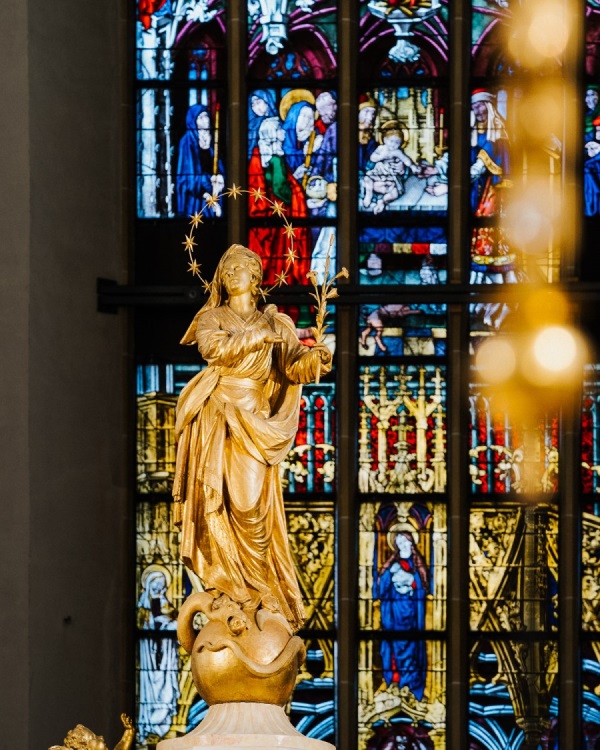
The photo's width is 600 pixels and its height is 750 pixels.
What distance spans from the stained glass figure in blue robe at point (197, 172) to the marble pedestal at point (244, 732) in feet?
30.8

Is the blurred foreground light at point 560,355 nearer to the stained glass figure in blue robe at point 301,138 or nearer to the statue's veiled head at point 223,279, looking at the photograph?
the stained glass figure in blue robe at point 301,138

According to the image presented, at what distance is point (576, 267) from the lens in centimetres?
2127

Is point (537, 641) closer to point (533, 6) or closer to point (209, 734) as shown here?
point (533, 6)

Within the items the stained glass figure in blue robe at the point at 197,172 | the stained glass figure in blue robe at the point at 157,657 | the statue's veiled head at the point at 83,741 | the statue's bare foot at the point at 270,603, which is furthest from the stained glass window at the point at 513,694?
the statue's veiled head at the point at 83,741

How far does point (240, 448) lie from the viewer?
42.6 feet

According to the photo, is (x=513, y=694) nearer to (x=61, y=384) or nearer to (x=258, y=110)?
(x=61, y=384)

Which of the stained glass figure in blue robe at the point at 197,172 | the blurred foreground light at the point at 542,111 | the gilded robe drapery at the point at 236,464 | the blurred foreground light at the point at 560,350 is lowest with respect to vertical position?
the gilded robe drapery at the point at 236,464

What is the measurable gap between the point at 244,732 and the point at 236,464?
4.29 feet

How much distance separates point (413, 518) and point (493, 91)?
3.51 m

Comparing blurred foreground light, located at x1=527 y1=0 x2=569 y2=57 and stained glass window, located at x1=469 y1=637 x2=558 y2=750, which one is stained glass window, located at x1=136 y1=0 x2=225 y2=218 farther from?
stained glass window, located at x1=469 y1=637 x2=558 y2=750

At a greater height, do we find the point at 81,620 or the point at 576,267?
the point at 576,267

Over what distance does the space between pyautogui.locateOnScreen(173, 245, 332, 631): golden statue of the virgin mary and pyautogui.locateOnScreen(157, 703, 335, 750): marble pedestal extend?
0.51 meters

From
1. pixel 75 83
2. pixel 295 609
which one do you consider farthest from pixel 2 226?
pixel 295 609

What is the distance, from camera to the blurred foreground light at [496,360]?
69.6ft
